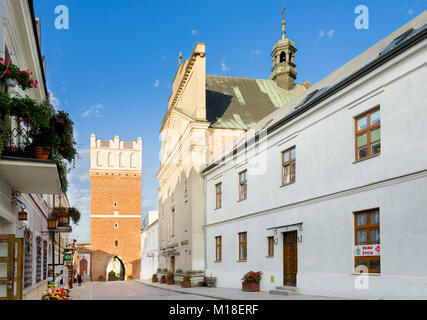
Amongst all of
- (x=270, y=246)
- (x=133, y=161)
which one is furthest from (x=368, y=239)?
(x=133, y=161)

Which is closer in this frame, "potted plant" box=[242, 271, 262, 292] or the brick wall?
"potted plant" box=[242, 271, 262, 292]

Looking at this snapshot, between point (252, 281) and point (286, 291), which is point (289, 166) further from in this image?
point (252, 281)

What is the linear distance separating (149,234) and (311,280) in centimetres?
4037

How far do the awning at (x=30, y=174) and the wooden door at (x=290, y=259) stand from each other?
9.92 m

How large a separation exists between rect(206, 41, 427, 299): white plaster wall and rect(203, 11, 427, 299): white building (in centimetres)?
3

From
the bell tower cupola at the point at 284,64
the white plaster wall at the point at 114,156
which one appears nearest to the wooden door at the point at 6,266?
the bell tower cupola at the point at 284,64

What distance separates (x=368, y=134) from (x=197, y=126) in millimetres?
17927

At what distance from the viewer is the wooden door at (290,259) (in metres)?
18.0

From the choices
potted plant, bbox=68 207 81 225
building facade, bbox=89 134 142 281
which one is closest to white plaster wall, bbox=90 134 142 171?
building facade, bbox=89 134 142 281

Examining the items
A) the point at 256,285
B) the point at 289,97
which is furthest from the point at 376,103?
the point at 289,97

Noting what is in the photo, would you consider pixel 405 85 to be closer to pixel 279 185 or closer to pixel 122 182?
pixel 279 185

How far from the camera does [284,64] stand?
40.1 metres

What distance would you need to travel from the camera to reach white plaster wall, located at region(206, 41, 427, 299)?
1218 cm

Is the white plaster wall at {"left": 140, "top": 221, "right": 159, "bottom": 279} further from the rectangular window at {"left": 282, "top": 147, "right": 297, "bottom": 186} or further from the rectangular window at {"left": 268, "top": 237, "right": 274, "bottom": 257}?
the rectangular window at {"left": 282, "top": 147, "right": 297, "bottom": 186}
